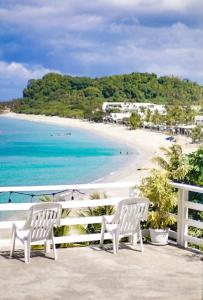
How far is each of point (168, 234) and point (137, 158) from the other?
50.9 meters

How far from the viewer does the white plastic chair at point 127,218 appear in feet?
24.2

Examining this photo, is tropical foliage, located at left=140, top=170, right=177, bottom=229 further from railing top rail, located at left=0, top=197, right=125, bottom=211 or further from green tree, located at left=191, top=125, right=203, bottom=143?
green tree, located at left=191, top=125, right=203, bottom=143

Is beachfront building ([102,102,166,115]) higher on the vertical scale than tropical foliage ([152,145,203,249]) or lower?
higher

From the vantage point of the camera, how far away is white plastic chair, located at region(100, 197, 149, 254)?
739 cm

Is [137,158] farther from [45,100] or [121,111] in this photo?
[45,100]

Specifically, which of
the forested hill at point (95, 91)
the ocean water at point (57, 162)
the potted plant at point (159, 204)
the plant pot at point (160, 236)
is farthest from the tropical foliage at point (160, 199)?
the forested hill at point (95, 91)

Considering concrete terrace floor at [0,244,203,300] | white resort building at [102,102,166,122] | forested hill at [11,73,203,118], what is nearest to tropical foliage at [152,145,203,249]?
concrete terrace floor at [0,244,203,300]

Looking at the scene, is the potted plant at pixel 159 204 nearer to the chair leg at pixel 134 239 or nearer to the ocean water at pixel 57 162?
the chair leg at pixel 134 239

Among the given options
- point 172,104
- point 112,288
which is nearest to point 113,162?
point 112,288

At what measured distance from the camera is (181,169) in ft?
30.3

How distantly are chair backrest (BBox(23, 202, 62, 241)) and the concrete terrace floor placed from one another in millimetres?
358

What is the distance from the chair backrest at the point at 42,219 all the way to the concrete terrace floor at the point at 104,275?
0.36 m

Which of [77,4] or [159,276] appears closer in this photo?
[159,276]

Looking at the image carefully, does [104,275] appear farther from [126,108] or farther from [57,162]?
[126,108]
